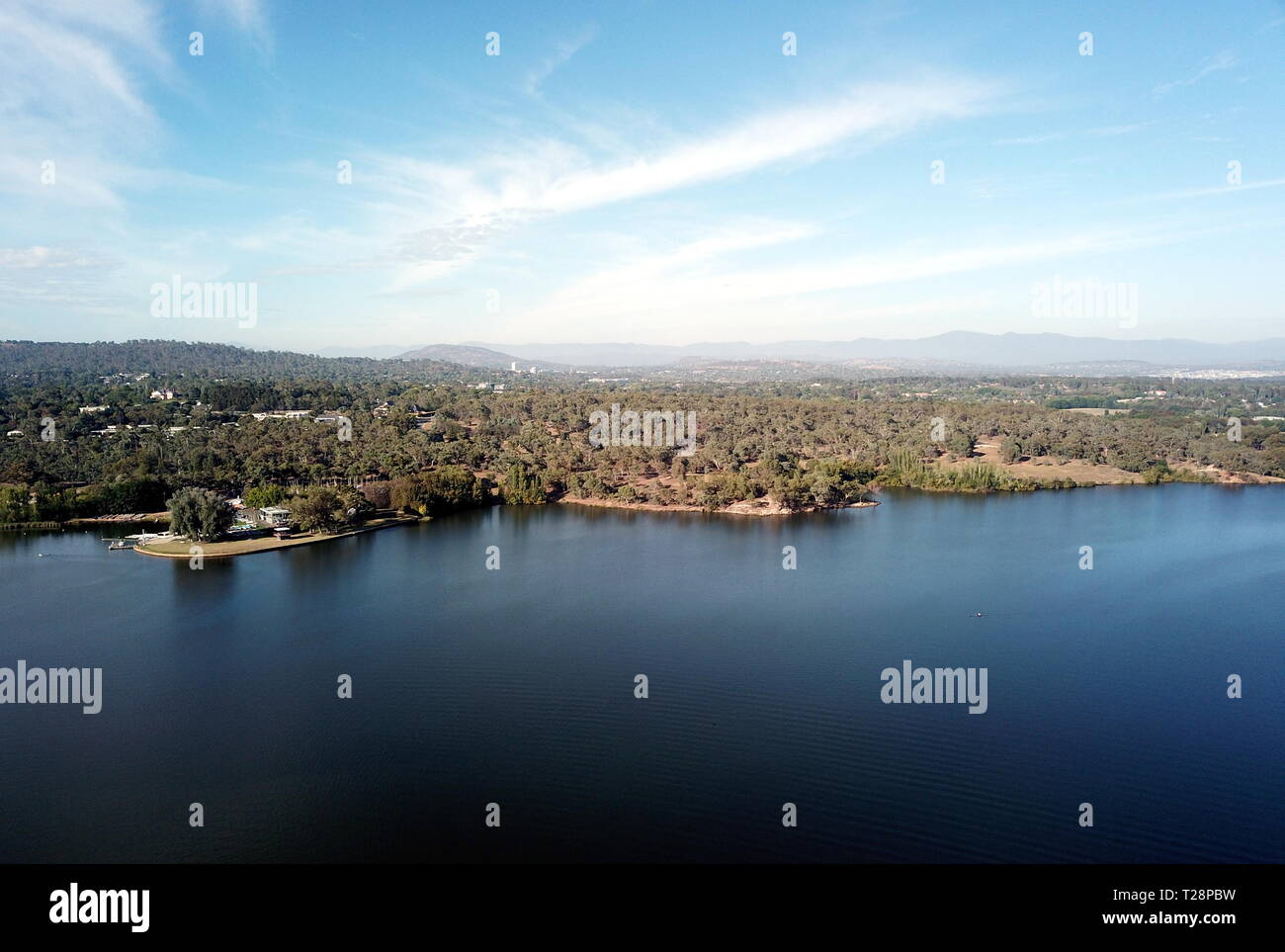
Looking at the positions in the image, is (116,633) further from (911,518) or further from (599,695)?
(911,518)

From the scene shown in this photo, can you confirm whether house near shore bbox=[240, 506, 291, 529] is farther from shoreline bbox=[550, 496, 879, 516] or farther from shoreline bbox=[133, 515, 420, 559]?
shoreline bbox=[550, 496, 879, 516]

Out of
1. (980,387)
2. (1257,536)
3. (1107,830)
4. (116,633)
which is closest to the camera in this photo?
(1107,830)

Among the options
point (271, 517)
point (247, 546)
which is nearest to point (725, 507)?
point (271, 517)

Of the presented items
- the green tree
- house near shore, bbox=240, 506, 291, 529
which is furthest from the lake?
house near shore, bbox=240, 506, 291, 529

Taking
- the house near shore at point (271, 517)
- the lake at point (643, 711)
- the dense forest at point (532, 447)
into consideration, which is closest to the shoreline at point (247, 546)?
the lake at point (643, 711)
